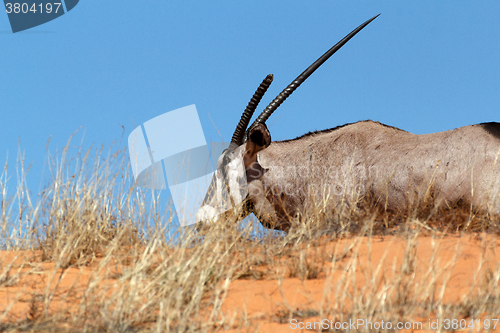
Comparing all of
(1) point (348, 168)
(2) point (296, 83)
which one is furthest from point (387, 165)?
(2) point (296, 83)

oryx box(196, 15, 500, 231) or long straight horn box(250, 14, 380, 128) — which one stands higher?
long straight horn box(250, 14, 380, 128)

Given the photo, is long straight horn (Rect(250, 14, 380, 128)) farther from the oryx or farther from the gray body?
the gray body

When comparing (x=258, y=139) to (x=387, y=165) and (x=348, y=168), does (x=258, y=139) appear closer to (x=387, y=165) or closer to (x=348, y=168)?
(x=348, y=168)

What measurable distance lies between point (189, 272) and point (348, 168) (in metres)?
3.34

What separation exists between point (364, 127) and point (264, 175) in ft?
5.18

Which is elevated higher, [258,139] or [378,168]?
[258,139]

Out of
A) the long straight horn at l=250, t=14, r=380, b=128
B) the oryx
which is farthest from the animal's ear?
the long straight horn at l=250, t=14, r=380, b=128

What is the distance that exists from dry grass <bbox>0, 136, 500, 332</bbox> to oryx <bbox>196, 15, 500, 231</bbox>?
0.28m

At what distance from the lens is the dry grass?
2.57 metres

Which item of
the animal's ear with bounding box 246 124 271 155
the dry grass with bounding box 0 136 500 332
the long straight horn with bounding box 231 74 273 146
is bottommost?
the dry grass with bounding box 0 136 500 332

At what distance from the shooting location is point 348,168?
566cm

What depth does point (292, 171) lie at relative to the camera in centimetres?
605

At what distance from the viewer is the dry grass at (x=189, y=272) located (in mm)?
2566

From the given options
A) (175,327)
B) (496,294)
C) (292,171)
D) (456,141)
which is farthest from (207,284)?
(456,141)
